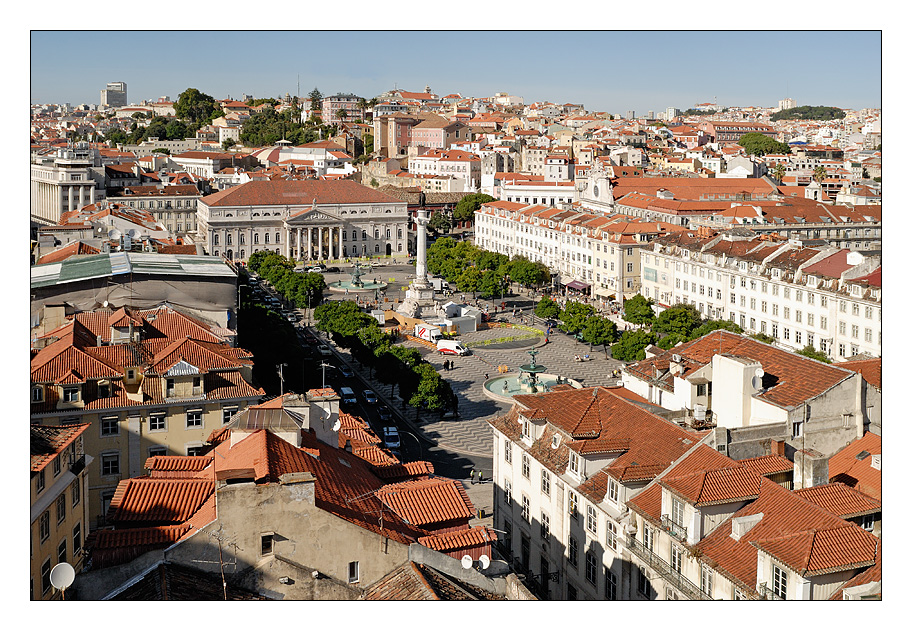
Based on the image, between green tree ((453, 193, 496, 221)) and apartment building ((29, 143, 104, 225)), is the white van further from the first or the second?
green tree ((453, 193, 496, 221))

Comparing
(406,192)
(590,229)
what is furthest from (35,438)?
(406,192)

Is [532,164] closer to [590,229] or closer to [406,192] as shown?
[406,192]

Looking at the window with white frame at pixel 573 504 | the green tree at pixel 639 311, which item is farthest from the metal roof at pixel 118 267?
the green tree at pixel 639 311

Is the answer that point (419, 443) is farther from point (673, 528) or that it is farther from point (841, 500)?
point (841, 500)

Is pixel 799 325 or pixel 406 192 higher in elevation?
pixel 406 192

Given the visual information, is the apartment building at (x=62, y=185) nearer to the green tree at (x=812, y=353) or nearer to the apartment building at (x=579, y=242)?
the apartment building at (x=579, y=242)
